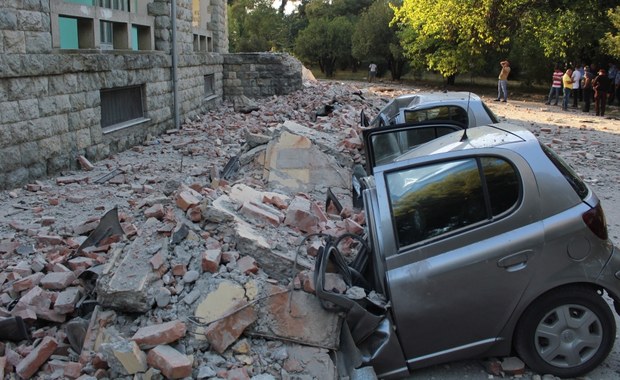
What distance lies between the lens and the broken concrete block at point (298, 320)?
3973 mm

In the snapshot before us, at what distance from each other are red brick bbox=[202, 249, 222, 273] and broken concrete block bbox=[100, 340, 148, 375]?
2.80 feet

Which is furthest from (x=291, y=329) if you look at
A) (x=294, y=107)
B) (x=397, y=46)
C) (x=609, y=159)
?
(x=397, y=46)

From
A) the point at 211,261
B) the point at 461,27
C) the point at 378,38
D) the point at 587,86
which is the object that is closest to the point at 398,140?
the point at 211,261

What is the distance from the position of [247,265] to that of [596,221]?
246 cm

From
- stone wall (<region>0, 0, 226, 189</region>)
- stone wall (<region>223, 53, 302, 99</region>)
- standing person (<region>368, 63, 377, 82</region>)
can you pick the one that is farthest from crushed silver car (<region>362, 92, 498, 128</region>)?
standing person (<region>368, 63, 377, 82</region>)

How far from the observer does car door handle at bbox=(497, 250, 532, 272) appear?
12.9 ft

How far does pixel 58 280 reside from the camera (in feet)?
15.9

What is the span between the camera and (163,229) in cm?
484

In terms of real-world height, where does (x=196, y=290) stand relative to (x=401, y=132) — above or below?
below

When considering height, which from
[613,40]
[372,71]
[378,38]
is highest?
[378,38]

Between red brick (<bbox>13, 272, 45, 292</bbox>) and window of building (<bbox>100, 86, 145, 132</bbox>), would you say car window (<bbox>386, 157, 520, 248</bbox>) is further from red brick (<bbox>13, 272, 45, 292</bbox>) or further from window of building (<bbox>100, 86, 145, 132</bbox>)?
window of building (<bbox>100, 86, 145, 132</bbox>)

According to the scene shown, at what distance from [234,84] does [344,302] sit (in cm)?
1763

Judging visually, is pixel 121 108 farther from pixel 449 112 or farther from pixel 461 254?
pixel 461 254

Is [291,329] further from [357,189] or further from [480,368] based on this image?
[357,189]
